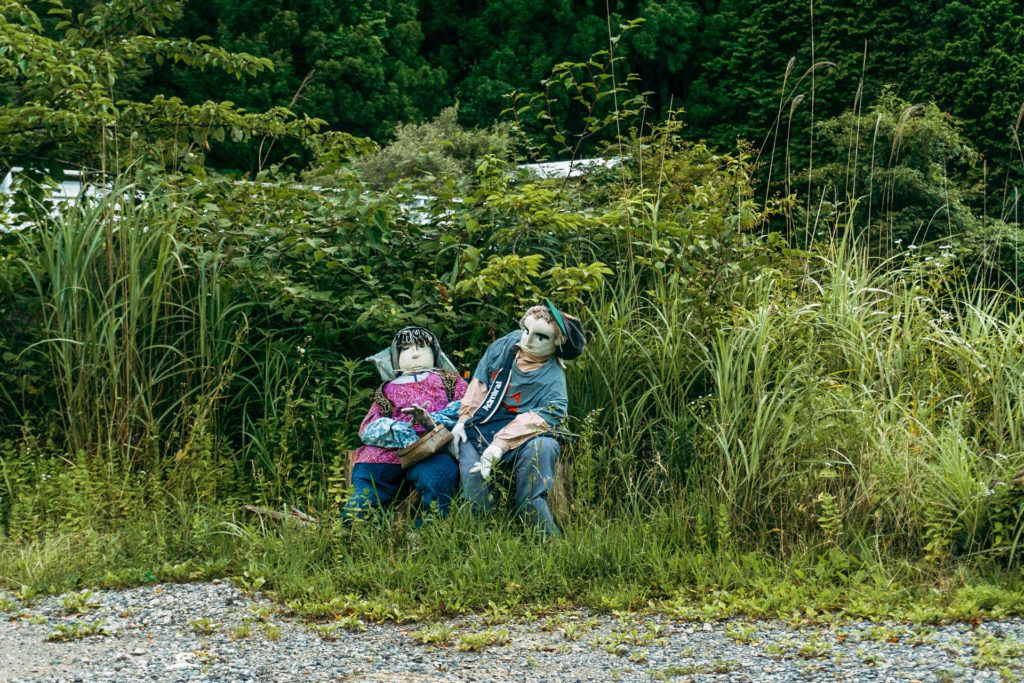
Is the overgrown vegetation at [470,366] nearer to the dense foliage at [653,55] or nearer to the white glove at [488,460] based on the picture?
the white glove at [488,460]

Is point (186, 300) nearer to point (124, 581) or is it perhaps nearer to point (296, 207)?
point (296, 207)

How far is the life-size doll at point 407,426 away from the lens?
6.18 m

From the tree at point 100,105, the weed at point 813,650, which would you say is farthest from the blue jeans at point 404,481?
the tree at point 100,105

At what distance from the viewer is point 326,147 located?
941 centimetres

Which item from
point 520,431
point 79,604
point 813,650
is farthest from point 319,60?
point 813,650

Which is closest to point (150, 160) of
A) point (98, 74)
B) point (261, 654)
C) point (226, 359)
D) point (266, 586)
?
point (98, 74)

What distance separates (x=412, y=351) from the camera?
256 inches

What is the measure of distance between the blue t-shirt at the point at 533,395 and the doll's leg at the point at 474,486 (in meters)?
0.21

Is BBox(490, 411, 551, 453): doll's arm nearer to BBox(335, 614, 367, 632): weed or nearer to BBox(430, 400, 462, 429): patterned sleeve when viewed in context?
BBox(430, 400, 462, 429): patterned sleeve

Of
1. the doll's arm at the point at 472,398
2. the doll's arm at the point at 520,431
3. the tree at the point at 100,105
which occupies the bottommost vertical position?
the doll's arm at the point at 520,431

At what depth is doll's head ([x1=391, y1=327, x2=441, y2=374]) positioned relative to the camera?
21.3 ft

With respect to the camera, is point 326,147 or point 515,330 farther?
point 326,147

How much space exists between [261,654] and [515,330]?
2.75m

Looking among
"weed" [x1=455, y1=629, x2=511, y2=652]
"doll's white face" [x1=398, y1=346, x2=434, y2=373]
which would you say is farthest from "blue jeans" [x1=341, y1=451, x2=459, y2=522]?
"weed" [x1=455, y1=629, x2=511, y2=652]
